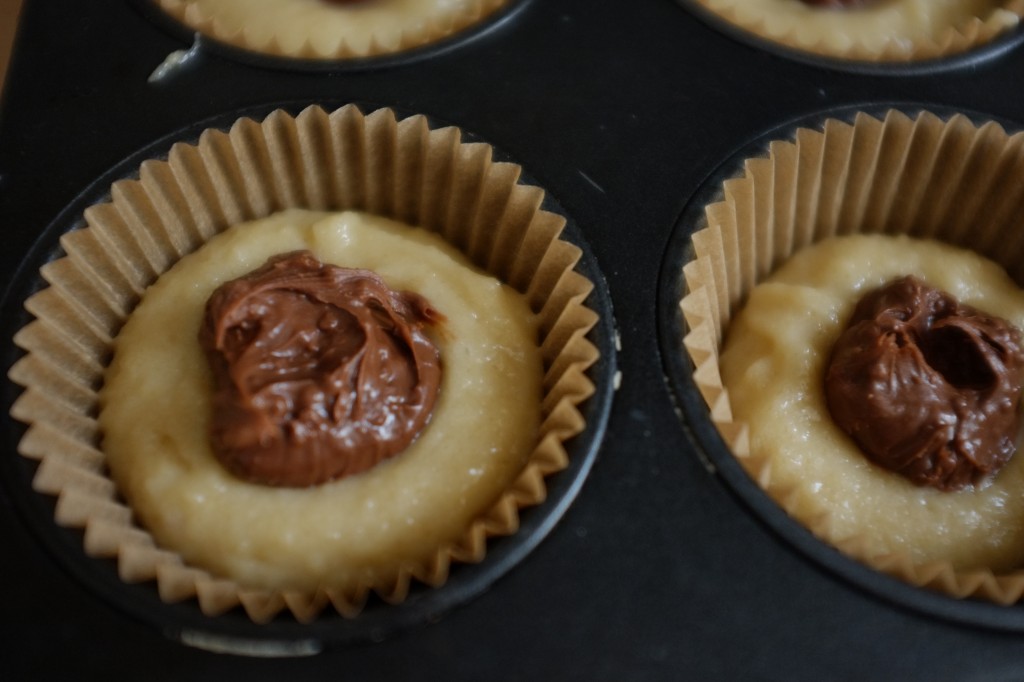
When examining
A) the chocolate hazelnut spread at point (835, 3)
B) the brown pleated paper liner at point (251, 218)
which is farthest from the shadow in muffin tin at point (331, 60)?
the chocolate hazelnut spread at point (835, 3)

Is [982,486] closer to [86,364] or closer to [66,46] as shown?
[86,364]

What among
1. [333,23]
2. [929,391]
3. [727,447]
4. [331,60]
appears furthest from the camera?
[333,23]

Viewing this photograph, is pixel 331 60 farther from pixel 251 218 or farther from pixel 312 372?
pixel 312 372

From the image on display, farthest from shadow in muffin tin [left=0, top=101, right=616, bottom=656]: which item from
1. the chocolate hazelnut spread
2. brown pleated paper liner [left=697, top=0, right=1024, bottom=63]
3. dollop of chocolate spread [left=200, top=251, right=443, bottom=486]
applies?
the chocolate hazelnut spread

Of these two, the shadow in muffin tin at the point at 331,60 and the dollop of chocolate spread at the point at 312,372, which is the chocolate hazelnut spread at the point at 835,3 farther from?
the dollop of chocolate spread at the point at 312,372

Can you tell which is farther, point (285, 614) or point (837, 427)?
point (837, 427)

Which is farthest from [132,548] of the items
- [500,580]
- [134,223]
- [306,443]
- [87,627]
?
[134,223]

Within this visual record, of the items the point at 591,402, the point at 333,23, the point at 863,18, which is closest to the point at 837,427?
the point at 591,402

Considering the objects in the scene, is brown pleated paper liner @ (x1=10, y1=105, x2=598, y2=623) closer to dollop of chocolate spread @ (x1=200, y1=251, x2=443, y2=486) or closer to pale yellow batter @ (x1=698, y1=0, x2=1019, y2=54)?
dollop of chocolate spread @ (x1=200, y1=251, x2=443, y2=486)
